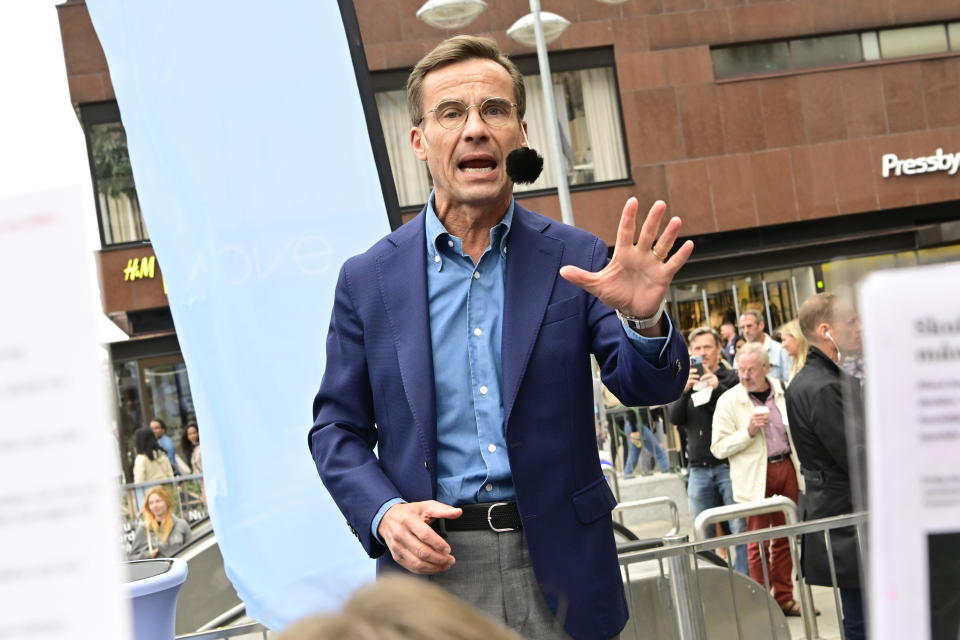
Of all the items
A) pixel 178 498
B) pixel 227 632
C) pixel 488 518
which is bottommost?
pixel 178 498

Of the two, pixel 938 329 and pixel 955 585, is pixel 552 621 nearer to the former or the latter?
pixel 955 585

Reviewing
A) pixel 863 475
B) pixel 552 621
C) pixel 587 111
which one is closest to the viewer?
pixel 863 475

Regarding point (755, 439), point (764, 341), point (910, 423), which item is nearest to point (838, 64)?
point (764, 341)

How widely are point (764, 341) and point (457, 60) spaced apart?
8904 mm

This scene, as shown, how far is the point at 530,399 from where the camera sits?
→ 8.23 feet

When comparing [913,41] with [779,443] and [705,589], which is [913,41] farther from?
[705,589]

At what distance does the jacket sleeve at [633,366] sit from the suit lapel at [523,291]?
0.14 meters

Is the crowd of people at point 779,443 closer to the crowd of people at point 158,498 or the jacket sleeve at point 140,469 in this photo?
the crowd of people at point 158,498

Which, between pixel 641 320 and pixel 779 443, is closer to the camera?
pixel 641 320

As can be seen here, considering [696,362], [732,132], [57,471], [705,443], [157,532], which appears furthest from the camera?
[732,132]

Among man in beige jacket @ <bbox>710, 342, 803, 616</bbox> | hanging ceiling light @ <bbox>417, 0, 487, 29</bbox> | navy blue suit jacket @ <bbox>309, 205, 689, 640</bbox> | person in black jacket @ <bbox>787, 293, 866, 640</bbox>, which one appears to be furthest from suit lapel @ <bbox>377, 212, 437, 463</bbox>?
hanging ceiling light @ <bbox>417, 0, 487, 29</bbox>

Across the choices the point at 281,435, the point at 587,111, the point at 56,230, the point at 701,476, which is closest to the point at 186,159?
the point at 281,435

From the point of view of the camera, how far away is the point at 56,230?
2.94 feet

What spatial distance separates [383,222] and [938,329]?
11.4 feet
